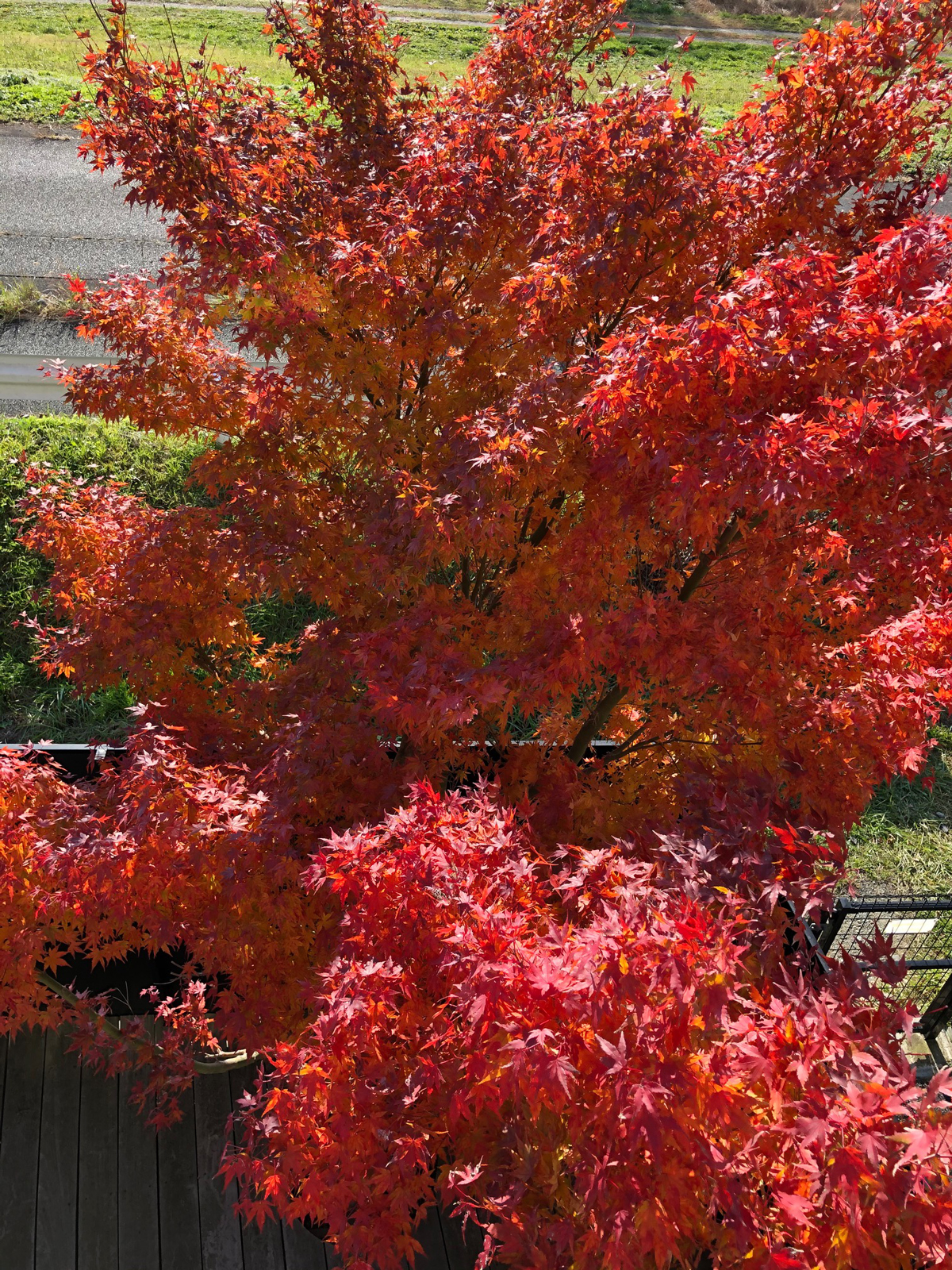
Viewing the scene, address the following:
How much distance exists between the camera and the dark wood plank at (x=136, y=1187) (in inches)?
171

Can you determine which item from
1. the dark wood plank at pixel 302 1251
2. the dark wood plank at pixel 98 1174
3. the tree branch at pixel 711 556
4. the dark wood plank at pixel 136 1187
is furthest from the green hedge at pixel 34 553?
the tree branch at pixel 711 556

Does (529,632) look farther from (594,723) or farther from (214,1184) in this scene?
(214,1184)

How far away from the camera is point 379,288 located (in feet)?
12.9

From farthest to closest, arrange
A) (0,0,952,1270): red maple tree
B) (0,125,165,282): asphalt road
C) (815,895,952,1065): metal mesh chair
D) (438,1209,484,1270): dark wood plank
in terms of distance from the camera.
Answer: (0,125,165,282): asphalt road → (815,895,952,1065): metal mesh chair → (438,1209,484,1270): dark wood plank → (0,0,952,1270): red maple tree

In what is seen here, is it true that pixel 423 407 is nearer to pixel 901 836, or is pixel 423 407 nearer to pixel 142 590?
pixel 142 590

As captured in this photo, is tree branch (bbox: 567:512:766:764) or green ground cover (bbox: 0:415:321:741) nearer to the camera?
tree branch (bbox: 567:512:766:764)

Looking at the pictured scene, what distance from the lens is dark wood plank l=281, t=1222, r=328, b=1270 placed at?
4.42 metres

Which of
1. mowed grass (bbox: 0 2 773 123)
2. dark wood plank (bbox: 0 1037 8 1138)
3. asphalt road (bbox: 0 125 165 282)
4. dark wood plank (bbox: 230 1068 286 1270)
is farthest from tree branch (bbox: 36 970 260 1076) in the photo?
mowed grass (bbox: 0 2 773 123)

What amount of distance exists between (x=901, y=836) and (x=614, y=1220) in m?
5.85

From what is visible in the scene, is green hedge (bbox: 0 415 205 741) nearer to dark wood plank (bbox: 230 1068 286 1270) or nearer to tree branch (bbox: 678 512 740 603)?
dark wood plank (bbox: 230 1068 286 1270)

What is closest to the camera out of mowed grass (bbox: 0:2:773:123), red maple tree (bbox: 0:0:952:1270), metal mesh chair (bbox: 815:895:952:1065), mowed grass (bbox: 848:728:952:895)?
red maple tree (bbox: 0:0:952:1270)

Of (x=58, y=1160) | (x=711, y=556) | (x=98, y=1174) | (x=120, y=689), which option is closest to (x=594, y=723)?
(x=711, y=556)

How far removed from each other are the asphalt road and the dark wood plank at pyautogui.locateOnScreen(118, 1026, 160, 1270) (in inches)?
371

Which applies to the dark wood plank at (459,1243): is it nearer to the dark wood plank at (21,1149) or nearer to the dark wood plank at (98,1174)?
the dark wood plank at (98,1174)
